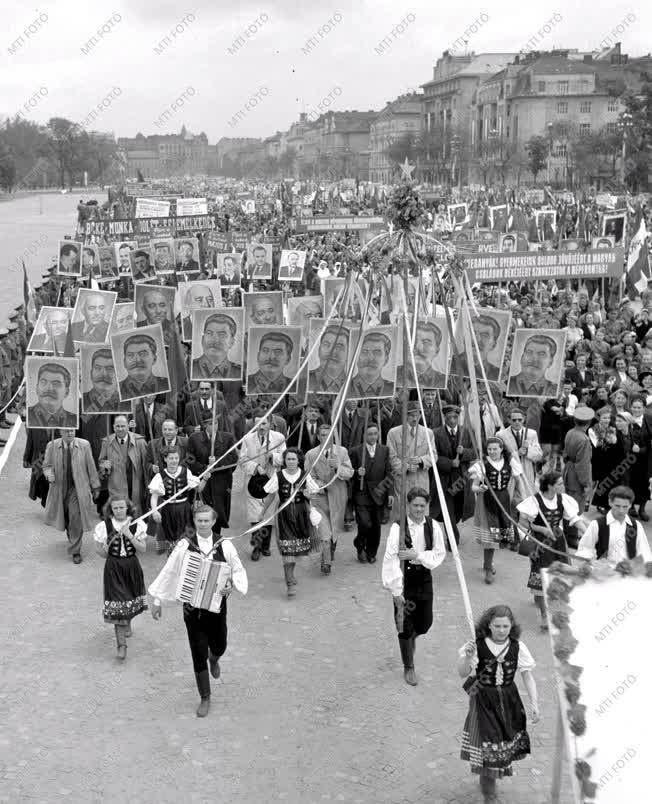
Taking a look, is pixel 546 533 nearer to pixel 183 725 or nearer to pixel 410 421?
pixel 410 421

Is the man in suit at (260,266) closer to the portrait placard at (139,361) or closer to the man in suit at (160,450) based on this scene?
the portrait placard at (139,361)

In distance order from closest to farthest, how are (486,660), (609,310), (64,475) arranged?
(486,660) → (64,475) → (609,310)

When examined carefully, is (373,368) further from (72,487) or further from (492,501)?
(72,487)

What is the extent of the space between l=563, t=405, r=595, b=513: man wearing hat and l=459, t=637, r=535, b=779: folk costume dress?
→ 5007mm

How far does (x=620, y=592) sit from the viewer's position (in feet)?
17.1

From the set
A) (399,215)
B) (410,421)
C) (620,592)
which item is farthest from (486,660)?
(410,421)

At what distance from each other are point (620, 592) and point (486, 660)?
111cm

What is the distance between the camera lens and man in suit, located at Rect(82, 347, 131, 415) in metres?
11.2

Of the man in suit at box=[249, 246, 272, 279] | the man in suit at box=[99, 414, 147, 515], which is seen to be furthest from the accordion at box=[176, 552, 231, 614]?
the man in suit at box=[249, 246, 272, 279]

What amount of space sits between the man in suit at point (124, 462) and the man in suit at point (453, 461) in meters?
2.98

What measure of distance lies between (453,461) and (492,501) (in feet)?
2.86

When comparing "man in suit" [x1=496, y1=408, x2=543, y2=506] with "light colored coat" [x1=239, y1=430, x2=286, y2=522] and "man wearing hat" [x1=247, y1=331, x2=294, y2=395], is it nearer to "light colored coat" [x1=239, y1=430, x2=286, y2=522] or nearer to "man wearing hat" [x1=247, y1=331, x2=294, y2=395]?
"light colored coat" [x1=239, y1=430, x2=286, y2=522]

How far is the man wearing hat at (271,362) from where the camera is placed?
38.0 feet

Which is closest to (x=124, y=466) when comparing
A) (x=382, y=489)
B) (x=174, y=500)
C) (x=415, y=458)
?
(x=174, y=500)
